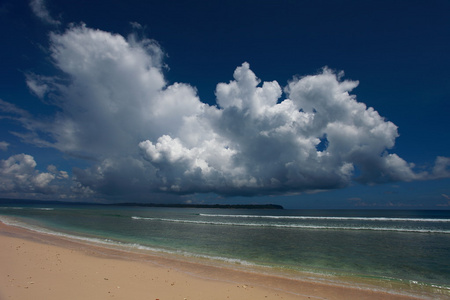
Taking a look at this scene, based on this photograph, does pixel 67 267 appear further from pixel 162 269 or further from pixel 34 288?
pixel 162 269

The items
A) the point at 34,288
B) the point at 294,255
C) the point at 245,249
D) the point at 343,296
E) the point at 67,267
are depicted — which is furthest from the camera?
the point at 245,249

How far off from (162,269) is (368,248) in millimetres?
16866

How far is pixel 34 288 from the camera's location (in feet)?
27.0

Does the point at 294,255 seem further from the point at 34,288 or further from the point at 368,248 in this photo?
the point at 34,288

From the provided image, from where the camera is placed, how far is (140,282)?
389 inches

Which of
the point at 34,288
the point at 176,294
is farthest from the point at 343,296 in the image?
the point at 34,288

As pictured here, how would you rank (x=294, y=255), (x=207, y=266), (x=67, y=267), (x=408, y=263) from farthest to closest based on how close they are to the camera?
(x=294, y=255)
(x=408, y=263)
(x=207, y=266)
(x=67, y=267)

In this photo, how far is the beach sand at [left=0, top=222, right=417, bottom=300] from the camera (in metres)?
8.27

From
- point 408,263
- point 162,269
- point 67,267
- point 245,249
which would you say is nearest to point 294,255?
point 245,249

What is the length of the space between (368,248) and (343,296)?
1264 cm

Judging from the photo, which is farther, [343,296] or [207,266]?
[207,266]

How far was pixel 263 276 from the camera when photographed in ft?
38.4

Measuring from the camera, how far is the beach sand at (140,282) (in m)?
8.27

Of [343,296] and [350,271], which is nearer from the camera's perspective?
[343,296]
